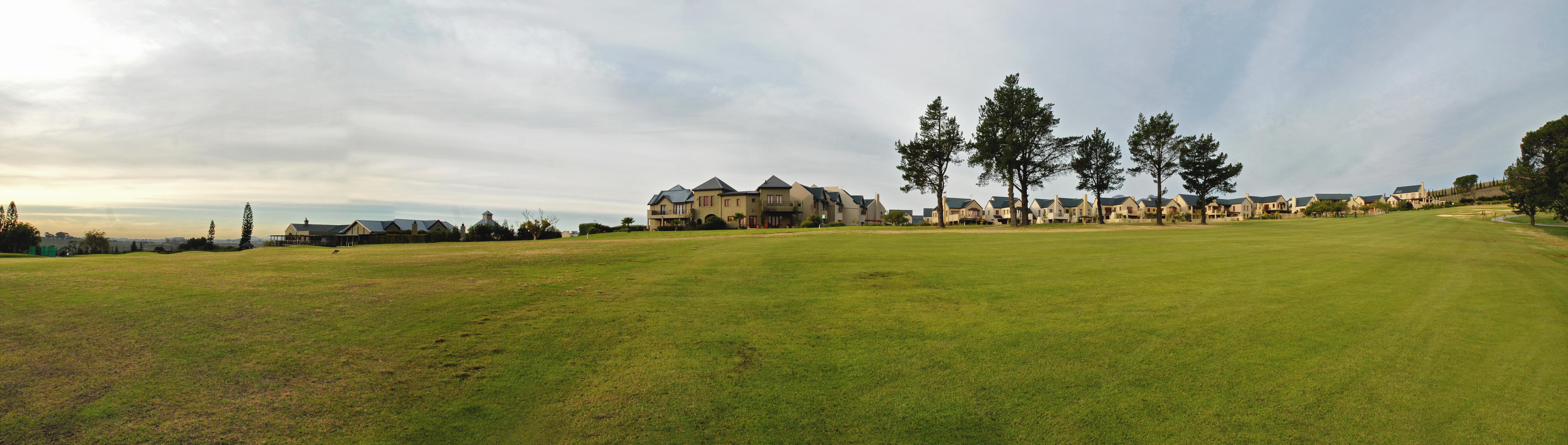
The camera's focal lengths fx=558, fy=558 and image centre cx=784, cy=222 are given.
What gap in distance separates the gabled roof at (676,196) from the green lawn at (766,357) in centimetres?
5671

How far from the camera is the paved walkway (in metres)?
37.8

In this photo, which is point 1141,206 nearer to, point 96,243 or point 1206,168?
point 1206,168

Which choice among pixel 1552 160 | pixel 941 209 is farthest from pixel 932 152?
pixel 1552 160

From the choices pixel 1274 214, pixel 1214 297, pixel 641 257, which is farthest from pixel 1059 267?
pixel 1274 214

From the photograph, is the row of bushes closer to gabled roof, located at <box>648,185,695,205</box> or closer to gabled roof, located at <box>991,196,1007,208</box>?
gabled roof, located at <box>648,185,695,205</box>

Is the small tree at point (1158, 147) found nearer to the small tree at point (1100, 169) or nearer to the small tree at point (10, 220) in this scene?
the small tree at point (1100, 169)

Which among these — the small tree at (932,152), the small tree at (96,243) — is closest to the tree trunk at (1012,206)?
the small tree at (932,152)

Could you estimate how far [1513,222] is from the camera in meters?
44.5

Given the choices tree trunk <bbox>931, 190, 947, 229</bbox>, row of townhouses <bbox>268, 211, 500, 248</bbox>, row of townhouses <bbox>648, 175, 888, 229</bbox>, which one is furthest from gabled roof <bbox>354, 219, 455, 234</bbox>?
tree trunk <bbox>931, 190, 947, 229</bbox>

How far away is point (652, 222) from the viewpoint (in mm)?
70875

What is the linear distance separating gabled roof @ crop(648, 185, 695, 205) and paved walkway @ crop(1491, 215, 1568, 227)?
232 ft

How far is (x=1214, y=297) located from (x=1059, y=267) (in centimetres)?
440

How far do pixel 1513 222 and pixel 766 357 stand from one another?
69389mm

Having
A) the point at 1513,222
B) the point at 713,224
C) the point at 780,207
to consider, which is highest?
the point at 780,207
